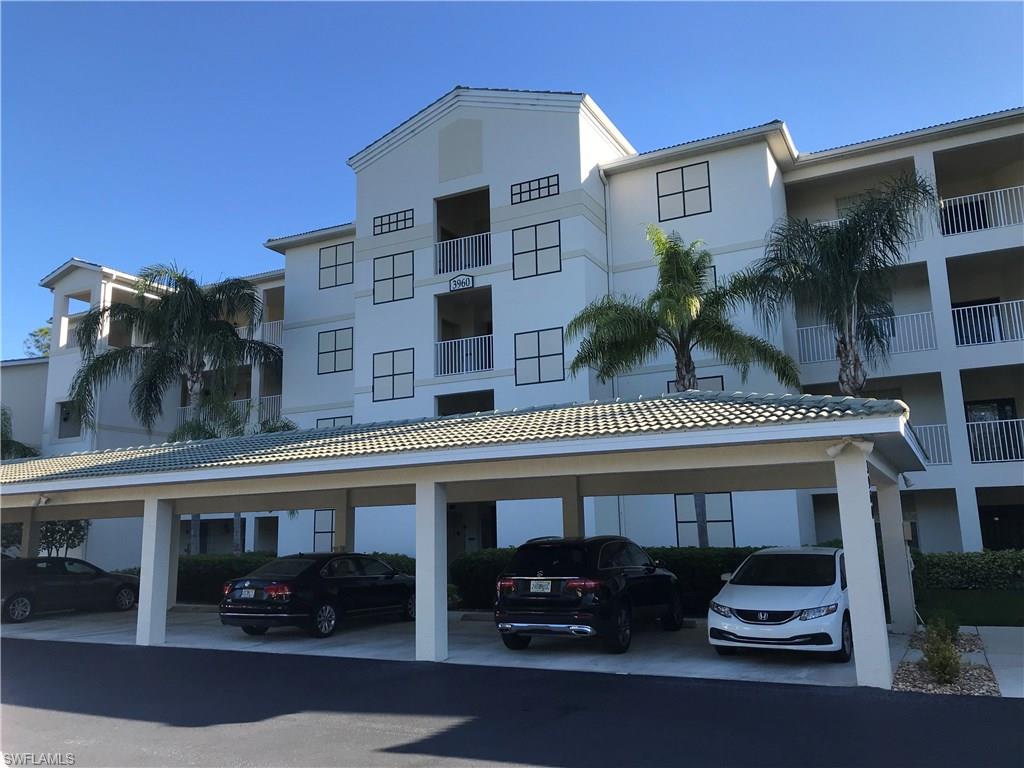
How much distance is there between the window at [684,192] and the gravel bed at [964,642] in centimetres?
1402

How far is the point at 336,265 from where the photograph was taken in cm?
3011

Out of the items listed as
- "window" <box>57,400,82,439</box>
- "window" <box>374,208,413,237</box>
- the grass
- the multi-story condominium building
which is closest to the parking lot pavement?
the grass

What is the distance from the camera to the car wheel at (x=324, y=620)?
1400 cm

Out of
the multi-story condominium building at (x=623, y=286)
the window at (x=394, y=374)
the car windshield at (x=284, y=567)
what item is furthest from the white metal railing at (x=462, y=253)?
the car windshield at (x=284, y=567)

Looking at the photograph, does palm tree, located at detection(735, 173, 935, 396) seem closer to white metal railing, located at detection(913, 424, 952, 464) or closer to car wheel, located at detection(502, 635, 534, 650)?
white metal railing, located at detection(913, 424, 952, 464)

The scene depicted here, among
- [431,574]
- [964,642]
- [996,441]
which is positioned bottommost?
[964,642]

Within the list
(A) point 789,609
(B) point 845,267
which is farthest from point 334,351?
(A) point 789,609

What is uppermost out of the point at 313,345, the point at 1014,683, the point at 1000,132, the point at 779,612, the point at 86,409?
the point at 1000,132

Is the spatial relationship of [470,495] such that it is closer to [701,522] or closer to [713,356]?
[701,522]

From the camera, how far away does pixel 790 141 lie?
76.5 ft

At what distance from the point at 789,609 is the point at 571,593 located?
2.91 m

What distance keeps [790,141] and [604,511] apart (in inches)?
471

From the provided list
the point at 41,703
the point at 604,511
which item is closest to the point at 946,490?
the point at 604,511

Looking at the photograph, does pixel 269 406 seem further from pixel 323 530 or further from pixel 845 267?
pixel 845 267
